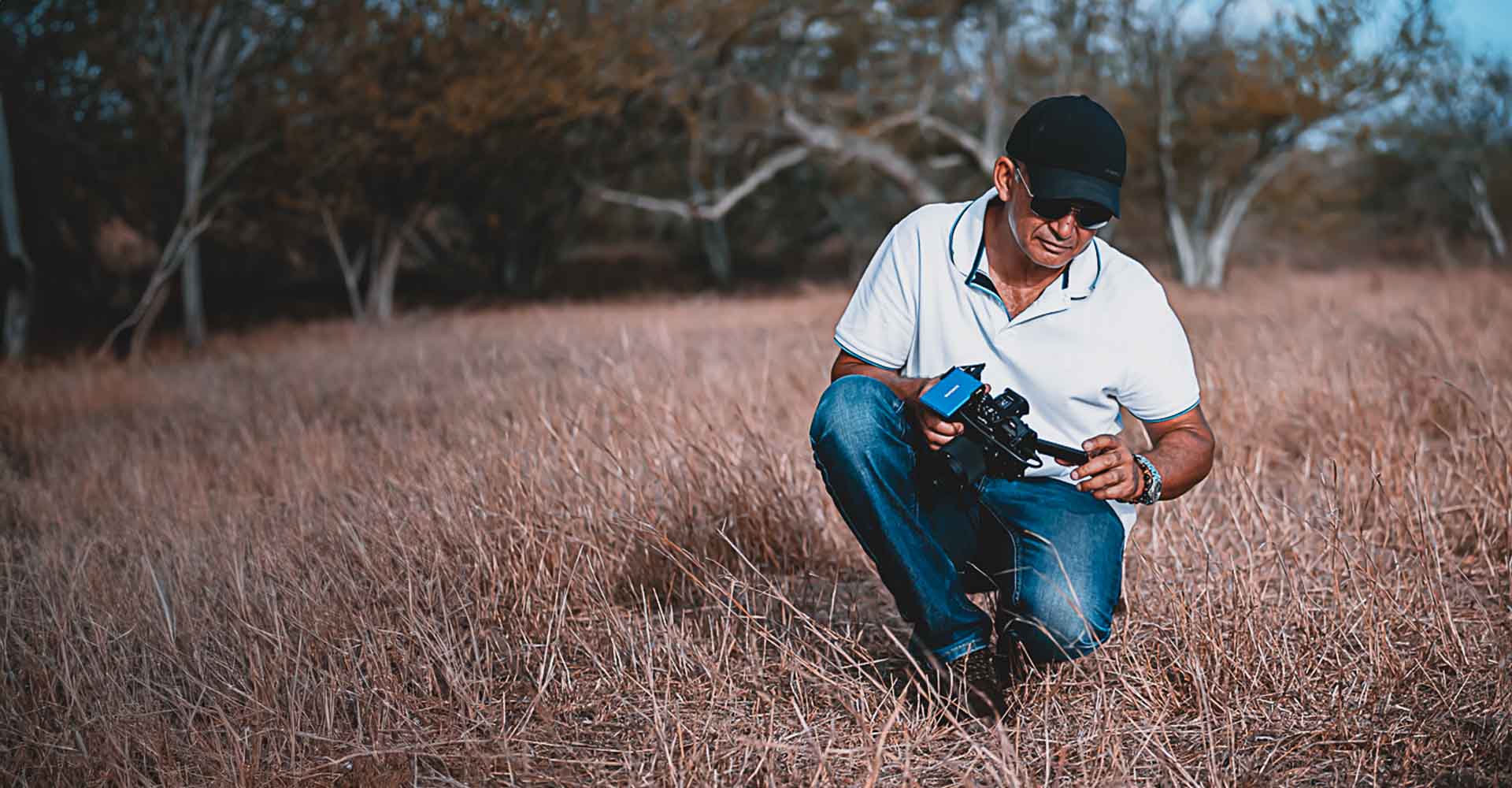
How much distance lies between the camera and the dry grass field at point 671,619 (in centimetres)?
239

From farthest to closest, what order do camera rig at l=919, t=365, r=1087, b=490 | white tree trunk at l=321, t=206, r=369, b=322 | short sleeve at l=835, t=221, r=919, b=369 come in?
white tree trunk at l=321, t=206, r=369, b=322 < short sleeve at l=835, t=221, r=919, b=369 < camera rig at l=919, t=365, r=1087, b=490

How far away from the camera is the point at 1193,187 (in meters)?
26.0

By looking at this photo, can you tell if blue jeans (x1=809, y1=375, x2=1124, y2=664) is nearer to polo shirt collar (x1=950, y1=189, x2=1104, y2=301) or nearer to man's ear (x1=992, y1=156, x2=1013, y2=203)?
polo shirt collar (x1=950, y1=189, x2=1104, y2=301)

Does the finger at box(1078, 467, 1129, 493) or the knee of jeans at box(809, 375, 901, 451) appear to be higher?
the knee of jeans at box(809, 375, 901, 451)

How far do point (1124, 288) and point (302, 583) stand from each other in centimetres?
228

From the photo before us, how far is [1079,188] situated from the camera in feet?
7.72

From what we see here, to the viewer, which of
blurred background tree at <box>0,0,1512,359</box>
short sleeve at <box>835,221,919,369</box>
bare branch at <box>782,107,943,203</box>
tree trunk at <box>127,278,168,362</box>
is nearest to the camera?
short sleeve at <box>835,221,919,369</box>

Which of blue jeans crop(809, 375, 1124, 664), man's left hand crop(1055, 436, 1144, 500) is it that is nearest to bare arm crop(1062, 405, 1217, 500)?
man's left hand crop(1055, 436, 1144, 500)

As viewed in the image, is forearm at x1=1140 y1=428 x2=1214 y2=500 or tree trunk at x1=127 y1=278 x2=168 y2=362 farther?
tree trunk at x1=127 y1=278 x2=168 y2=362

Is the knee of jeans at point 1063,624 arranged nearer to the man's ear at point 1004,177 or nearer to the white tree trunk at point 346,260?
the man's ear at point 1004,177

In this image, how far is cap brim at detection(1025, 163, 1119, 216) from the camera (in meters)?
2.35

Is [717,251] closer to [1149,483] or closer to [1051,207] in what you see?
[1051,207]

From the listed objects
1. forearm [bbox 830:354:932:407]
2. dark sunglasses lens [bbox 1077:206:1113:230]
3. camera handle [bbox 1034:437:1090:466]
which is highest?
dark sunglasses lens [bbox 1077:206:1113:230]

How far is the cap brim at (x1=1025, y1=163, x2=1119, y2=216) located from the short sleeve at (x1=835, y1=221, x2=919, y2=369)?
347 mm
